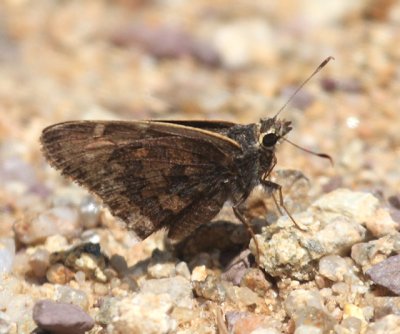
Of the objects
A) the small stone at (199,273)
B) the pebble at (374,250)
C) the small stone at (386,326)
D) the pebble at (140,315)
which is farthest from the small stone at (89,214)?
the small stone at (386,326)

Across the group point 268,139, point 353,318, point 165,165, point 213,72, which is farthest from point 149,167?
point 213,72

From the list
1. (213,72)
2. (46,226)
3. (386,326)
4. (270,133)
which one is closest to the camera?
(386,326)

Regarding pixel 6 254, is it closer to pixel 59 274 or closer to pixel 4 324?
pixel 59 274

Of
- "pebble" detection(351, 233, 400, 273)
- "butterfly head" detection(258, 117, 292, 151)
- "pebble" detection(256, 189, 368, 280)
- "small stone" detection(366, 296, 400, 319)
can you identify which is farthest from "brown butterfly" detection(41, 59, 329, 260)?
"small stone" detection(366, 296, 400, 319)

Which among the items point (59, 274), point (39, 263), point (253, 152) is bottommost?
point (59, 274)

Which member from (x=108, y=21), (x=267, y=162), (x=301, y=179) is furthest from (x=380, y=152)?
(x=108, y=21)

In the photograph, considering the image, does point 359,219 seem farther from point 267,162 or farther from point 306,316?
point 306,316
